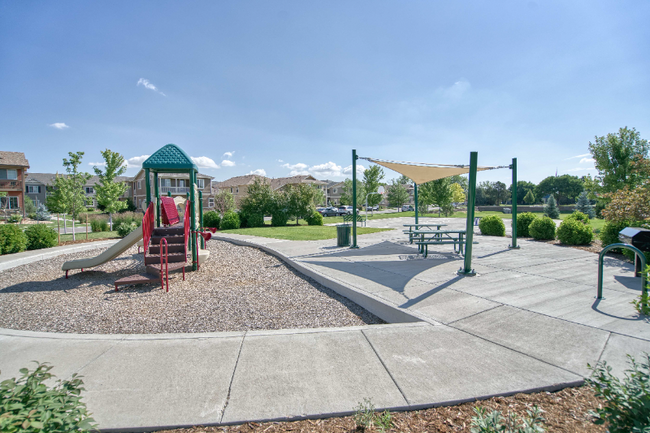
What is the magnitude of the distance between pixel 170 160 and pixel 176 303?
4356 mm

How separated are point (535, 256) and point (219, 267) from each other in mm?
8903

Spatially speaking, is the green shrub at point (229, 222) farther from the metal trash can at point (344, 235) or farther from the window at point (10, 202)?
the window at point (10, 202)

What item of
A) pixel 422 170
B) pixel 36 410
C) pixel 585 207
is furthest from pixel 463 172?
pixel 585 207

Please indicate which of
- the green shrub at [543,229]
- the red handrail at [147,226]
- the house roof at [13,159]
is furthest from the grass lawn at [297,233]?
the house roof at [13,159]

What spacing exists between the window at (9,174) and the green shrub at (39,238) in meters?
38.5

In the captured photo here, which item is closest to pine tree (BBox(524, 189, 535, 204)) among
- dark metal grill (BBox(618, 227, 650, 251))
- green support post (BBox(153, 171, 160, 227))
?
dark metal grill (BBox(618, 227, 650, 251))

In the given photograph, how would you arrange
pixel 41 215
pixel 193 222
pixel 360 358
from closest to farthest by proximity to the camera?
pixel 360 358, pixel 193 222, pixel 41 215

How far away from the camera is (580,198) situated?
122 ft

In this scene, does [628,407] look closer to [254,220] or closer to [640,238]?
[640,238]

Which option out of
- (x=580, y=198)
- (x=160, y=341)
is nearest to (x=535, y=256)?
(x=160, y=341)

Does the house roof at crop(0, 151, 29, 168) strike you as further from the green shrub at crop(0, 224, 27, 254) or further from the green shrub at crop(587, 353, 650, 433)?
the green shrub at crop(587, 353, 650, 433)

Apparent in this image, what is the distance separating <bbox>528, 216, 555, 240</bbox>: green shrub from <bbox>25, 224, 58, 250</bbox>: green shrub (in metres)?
19.0

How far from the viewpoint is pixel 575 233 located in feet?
35.7

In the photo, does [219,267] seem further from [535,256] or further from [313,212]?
[313,212]
